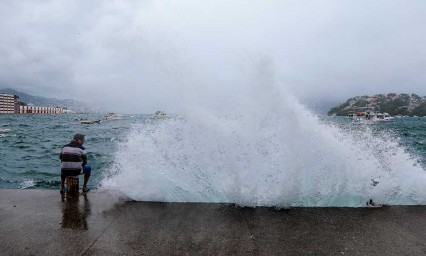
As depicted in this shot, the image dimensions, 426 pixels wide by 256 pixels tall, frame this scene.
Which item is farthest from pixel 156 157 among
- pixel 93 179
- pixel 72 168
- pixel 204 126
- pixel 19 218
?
pixel 93 179

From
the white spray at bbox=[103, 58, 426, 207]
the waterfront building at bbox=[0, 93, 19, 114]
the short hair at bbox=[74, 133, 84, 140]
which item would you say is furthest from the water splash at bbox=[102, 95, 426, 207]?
the waterfront building at bbox=[0, 93, 19, 114]

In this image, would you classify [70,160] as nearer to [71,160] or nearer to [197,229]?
[71,160]

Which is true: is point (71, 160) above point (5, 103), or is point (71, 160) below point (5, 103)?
above

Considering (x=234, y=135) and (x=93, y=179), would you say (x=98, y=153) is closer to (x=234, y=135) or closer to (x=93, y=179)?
(x=93, y=179)

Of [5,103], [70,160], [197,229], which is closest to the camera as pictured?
[197,229]

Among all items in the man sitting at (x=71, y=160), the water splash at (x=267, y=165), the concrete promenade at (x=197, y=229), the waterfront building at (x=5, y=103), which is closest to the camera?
the concrete promenade at (x=197, y=229)

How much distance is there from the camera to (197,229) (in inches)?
183

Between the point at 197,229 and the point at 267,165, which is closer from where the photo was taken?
the point at 197,229

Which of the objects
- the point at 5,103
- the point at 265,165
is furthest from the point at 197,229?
the point at 5,103

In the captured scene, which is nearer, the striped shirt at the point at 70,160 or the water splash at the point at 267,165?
the water splash at the point at 267,165

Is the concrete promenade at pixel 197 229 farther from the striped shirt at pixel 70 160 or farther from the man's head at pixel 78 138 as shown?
the man's head at pixel 78 138

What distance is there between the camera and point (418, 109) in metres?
190

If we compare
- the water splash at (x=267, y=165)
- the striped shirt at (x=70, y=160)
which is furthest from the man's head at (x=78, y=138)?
the water splash at (x=267, y=165)

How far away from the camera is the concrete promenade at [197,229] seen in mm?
4047
